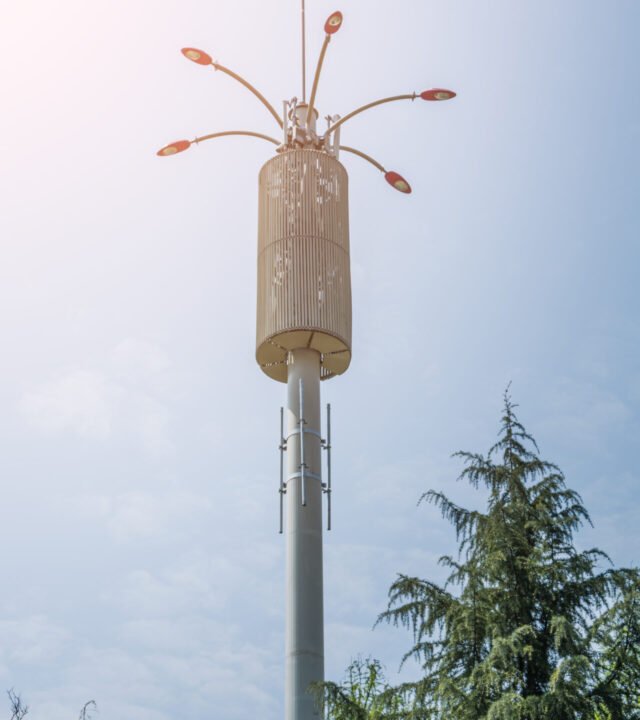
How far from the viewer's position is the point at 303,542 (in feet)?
54.4

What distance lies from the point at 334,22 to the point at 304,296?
432 centimetres

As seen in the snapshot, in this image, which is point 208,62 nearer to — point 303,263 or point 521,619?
point 303,263

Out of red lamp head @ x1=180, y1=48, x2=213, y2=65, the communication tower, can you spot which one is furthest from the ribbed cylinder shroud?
red lamp head @ x1=180, y1=48, x2=213, y2=65

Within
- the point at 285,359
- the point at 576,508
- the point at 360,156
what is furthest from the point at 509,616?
the point at 360,156

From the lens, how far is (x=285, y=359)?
60.0 ft

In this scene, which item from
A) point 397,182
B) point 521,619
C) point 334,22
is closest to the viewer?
point 521,619

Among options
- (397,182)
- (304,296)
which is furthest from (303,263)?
(397,182)

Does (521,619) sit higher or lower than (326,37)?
lower

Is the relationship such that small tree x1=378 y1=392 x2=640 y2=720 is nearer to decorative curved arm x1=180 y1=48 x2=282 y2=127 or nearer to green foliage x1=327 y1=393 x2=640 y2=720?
green foliage x1=327 y1=393 x2=640 y2=720

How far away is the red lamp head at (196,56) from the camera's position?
18.7 metres

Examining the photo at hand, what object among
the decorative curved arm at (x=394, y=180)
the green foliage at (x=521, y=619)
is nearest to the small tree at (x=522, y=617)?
the green foliage at (x=521, y=619)

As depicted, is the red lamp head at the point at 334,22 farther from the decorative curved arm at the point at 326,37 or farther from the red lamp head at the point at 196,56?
the red lamp head at the point at 196,56

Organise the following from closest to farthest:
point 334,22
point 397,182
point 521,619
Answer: point 521,619, point 334,22, point 397,182

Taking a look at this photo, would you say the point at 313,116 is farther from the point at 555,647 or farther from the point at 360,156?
the point at 555,647
